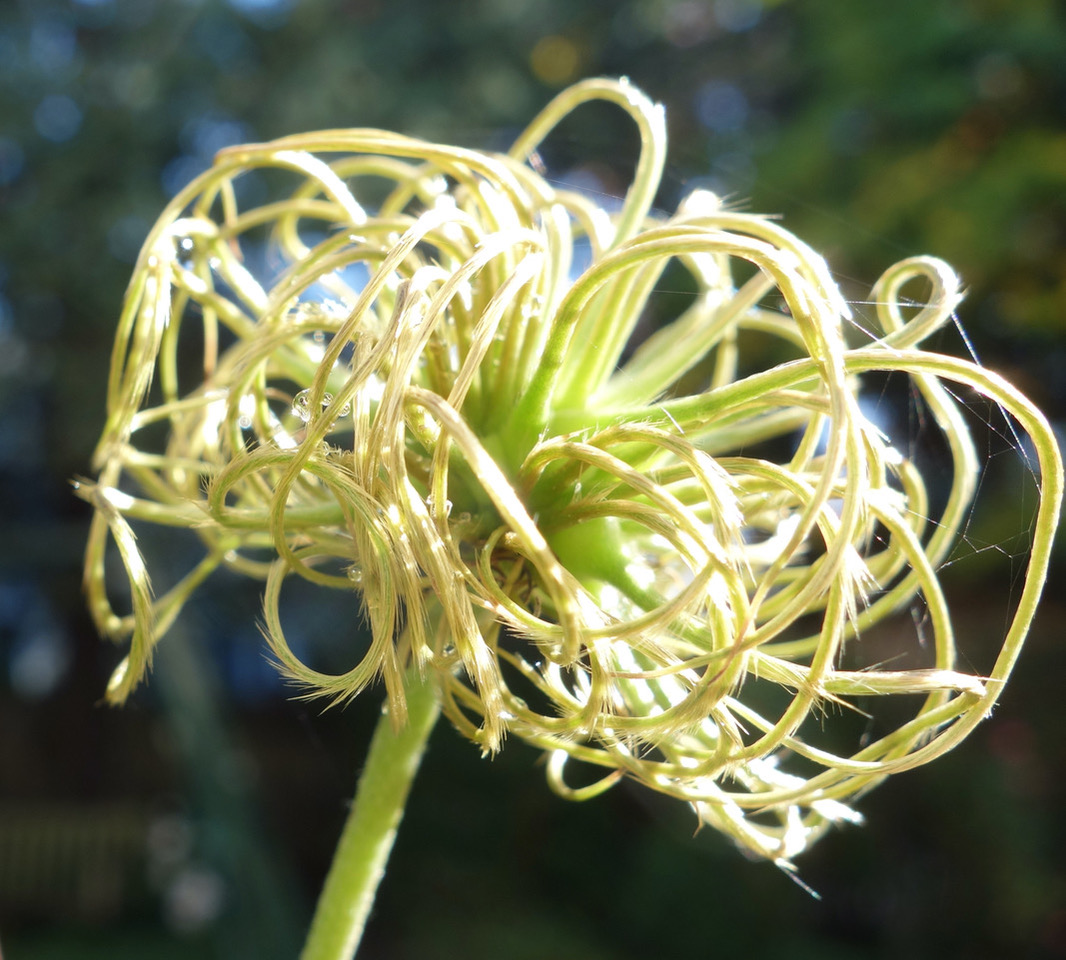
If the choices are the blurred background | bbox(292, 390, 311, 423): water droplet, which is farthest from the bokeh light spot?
bbox(292, 390, 311, 423): water droplet

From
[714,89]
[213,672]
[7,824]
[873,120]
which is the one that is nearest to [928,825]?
[873,120]

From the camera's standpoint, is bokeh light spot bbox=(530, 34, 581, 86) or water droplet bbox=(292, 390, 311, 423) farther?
Result: bokeh light spot bbox=(530, 34, 581, 86)

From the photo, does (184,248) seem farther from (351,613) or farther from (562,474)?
(351,613)

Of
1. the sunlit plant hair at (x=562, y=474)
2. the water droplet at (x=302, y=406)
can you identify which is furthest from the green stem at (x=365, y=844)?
the water droplet at (x=302, y=406)

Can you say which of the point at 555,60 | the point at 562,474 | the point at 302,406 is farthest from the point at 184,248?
the point at 555,60

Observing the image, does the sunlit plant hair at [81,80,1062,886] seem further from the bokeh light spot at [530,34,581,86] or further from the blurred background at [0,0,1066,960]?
the bokeh light spot at [530,34,581,86]

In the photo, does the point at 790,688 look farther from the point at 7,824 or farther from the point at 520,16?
the point at 7,824
